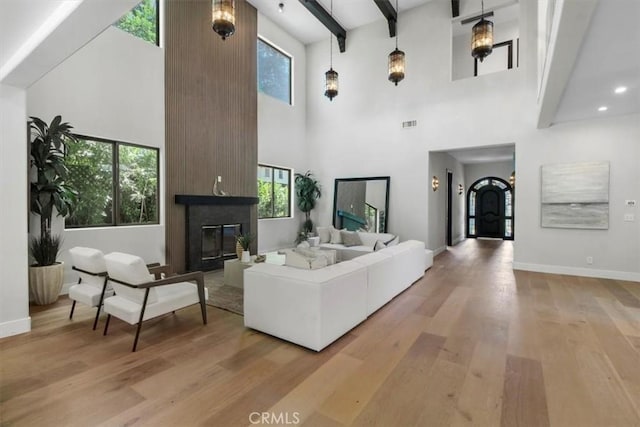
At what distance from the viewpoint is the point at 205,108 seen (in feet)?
20.1

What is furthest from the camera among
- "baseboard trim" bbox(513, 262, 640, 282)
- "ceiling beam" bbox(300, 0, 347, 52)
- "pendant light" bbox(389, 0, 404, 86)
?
"ceiling beam" bbox(300, 0, 347, 52)

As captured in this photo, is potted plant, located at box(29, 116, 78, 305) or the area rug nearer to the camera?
potted plant, located at box(29, 116, 78, 305)

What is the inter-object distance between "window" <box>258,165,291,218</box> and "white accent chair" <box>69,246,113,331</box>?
455cm

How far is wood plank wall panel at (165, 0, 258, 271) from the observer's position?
18.2 ft

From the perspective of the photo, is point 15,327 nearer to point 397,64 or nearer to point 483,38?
point 397,64

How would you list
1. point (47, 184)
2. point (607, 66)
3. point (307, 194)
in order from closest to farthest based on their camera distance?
point (607, 66) < point (47, 184) < point (307, 194)

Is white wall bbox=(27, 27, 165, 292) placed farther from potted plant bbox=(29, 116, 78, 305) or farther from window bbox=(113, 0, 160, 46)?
potted plant bbox=(29, 116, 78, 305)

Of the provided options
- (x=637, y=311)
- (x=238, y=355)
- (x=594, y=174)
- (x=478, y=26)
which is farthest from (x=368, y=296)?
(x=594, y=174)

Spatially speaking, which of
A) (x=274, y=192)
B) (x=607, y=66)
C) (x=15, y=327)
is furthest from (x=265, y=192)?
(x=607, y=66)

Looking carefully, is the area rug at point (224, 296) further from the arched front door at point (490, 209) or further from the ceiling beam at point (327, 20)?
the arched front door at point (490, 209)

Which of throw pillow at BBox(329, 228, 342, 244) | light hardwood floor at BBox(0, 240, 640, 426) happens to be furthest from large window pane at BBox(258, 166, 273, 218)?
light hardwood floor at BBox(0, 240, 640, 426)

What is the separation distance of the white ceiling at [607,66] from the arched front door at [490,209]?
639cm

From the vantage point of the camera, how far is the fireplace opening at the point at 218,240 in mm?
6082

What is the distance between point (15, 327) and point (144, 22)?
5.05 metres
